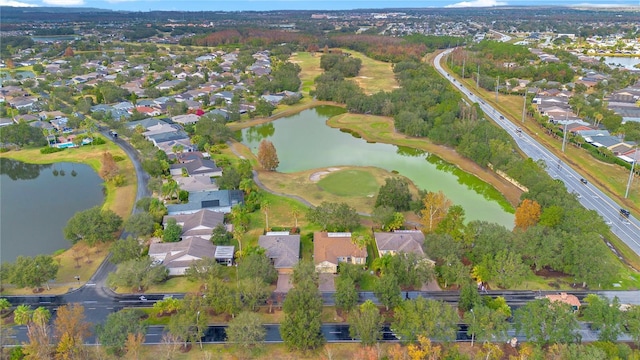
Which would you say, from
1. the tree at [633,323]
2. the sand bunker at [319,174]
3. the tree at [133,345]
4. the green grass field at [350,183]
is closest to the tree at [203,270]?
the tree at [133,345]

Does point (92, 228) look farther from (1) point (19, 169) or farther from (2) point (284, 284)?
(1) point (19, 169)

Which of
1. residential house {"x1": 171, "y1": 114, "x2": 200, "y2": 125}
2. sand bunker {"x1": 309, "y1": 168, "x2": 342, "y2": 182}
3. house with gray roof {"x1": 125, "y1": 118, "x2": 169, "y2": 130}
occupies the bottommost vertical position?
sand bunker {"x1": 309, "y1": 168, "x2": 342, "y2": 182}

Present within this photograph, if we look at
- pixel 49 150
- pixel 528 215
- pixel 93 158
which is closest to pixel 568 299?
pixel 528 215

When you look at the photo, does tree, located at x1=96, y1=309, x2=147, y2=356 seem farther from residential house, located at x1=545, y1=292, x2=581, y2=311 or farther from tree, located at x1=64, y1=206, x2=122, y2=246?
residential house, located at x1=545, y1=292, x2=581, y2=311

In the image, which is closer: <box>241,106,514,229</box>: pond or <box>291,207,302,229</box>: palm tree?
<box>291,207,302,229</box>: palm tree

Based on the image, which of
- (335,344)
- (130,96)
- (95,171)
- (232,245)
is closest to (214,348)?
(335,344)

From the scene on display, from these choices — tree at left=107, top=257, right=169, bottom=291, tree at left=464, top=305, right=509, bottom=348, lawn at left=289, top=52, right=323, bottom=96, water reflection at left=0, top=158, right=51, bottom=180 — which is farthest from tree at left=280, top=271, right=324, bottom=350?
lawn at left=289, top=52, right=323, bottom=96

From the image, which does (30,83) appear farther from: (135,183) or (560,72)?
(560,72)

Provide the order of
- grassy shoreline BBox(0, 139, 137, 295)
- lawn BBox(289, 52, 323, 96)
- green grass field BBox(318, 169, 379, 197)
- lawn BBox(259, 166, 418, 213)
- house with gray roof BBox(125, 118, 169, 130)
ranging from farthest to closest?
lawn BBox(289, 52, 323, 96), house with gray roof BBox(125, 118, 169, 130), green grass field BBox(318, 169, 379, 197), lawn BBox(259, 166, 418, 213), grassy shoreline BBox(0, 139, 137, 295)
